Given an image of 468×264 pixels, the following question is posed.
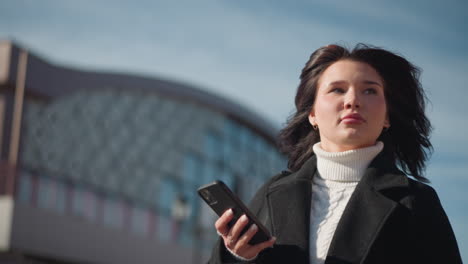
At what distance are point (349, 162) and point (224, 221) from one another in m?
0.51

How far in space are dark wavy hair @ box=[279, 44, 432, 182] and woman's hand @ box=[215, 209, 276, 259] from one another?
0.64m

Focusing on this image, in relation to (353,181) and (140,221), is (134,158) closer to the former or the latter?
(140,221)

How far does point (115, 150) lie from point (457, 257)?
92.4ft

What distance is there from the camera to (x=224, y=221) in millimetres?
2406

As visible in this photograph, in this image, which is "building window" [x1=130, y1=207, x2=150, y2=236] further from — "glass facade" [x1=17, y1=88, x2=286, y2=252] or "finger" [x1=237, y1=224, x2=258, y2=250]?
"finger" [x1=237, y1=224, x2=258, y2=250]

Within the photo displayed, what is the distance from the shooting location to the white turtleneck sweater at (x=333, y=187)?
2.52 metres

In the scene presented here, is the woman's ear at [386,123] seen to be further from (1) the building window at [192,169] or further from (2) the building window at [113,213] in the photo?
(1) the building window at [192,169]

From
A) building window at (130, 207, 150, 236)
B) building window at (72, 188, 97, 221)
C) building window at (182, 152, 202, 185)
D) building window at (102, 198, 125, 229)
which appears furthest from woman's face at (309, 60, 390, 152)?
building window at (182, 152, 202, 185)

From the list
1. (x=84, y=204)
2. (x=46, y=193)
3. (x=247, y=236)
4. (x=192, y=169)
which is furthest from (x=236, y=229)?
(x=192, y=169)

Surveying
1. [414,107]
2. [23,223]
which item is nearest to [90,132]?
[23,223]

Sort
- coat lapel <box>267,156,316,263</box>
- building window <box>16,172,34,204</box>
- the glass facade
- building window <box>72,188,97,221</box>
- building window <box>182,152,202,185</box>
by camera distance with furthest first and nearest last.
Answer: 1. building window <box>182,152,202,185</box>
2. building window <box>72,188,97,221</box>
3. the glass facade
4. building window <box>16,172,34,204</box>
5. coat lapel <box>267,156,316,263</box>

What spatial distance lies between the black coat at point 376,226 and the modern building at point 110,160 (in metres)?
14.8

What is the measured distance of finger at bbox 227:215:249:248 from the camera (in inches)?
93.6

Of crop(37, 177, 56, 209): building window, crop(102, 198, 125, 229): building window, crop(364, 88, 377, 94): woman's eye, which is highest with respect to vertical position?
crop(364, 88, 377, 94): woman's eye
